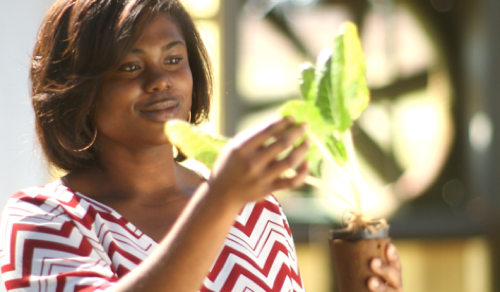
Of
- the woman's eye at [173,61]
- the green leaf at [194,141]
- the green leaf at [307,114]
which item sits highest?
the woman's eye at [173,61]

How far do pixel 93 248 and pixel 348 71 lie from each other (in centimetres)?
54

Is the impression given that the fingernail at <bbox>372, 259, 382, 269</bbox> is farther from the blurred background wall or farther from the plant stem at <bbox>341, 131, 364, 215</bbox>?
the blurred background wall

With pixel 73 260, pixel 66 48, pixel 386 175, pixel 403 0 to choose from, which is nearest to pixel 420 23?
pixel 403 0

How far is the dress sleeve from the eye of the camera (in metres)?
0.92

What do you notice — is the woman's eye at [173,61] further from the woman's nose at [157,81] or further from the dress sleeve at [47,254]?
the dress sleeve at [47,254]

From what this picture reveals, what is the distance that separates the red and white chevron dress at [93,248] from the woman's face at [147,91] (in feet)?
0.53

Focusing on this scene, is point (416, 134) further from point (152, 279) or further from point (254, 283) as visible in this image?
point (152, 279)

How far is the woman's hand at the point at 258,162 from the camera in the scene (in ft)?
2.36

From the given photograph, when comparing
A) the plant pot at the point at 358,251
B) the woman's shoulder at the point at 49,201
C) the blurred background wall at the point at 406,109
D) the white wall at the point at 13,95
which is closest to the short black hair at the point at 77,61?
the woman's shoulder at the point at 49,201

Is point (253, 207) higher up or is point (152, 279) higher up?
point (253, 207)

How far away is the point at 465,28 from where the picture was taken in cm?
328

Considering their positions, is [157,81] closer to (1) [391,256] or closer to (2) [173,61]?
(2) [173,61]

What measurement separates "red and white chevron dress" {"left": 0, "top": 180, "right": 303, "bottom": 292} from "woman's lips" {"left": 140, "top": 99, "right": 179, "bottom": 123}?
0.21 m

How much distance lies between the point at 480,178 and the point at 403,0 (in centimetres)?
111
